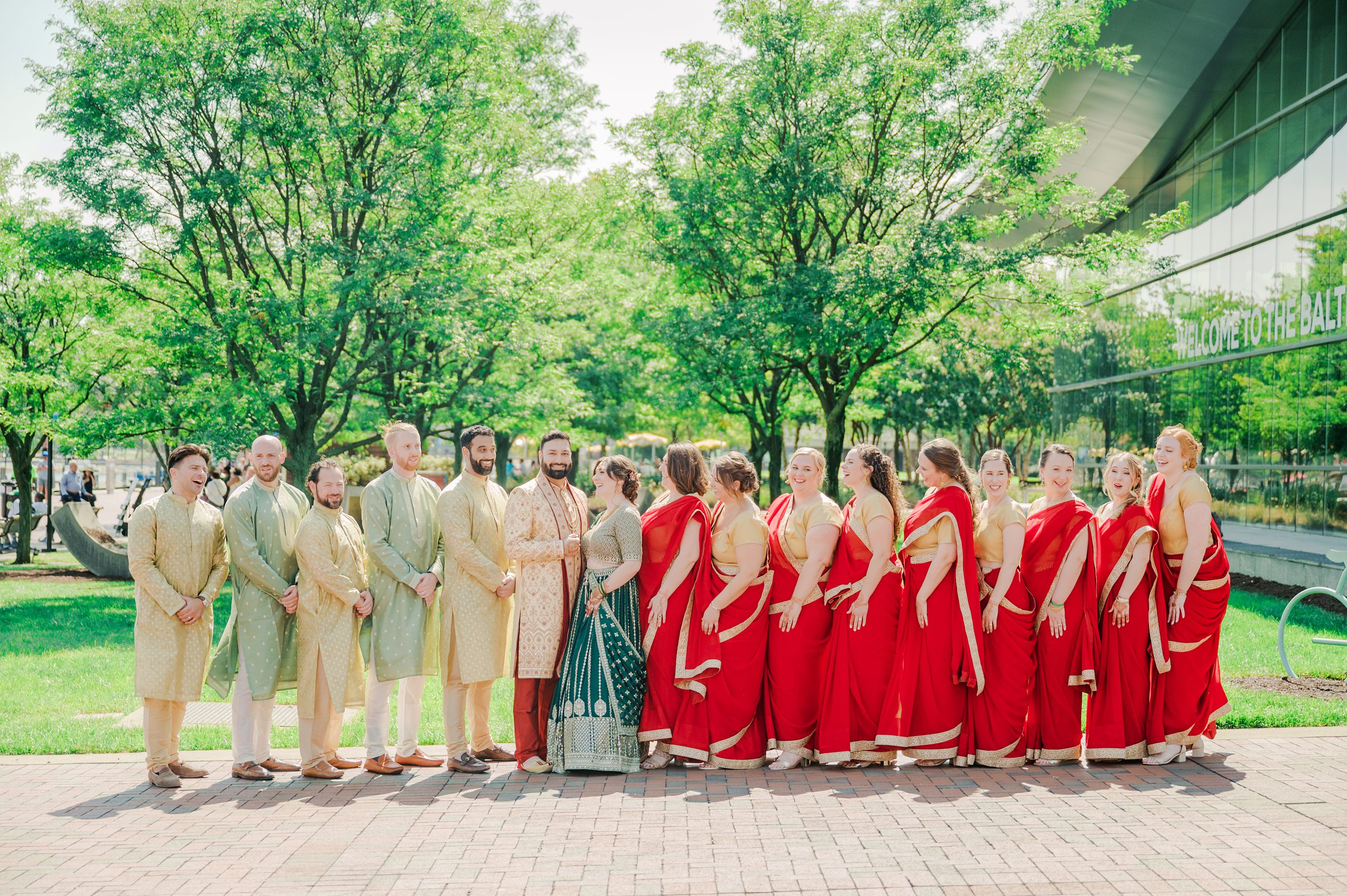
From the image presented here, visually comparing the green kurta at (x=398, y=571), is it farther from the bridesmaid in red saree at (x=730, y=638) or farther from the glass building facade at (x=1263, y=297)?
the glass building facade at (x=1263, y=297)

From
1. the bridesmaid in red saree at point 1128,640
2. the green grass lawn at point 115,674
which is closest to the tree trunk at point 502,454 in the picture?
the green grass lawn at point 115,674

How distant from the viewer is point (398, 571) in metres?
5.95

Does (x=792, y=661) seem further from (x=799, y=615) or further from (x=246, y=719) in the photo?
(x=246, y=719)

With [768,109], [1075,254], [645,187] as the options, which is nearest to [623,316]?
[645,187]

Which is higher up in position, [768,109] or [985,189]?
[768,109]

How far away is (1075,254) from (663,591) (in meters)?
12.5

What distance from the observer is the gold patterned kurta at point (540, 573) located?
6035 millimetres

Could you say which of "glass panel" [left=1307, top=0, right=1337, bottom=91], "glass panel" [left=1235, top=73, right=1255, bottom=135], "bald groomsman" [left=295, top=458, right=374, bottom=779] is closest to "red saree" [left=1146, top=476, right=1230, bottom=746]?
"bald groomsman" [left=295, top=458, right=374, bottom=779]

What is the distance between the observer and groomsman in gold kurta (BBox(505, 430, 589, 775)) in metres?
6.02

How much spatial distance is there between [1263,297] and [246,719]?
16.8 meters

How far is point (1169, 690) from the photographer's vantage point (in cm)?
611

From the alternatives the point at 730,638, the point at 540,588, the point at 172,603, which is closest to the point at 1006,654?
the point at 730,638

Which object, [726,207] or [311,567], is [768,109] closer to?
[726,207]

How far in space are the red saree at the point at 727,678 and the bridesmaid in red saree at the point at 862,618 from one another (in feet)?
1.25
